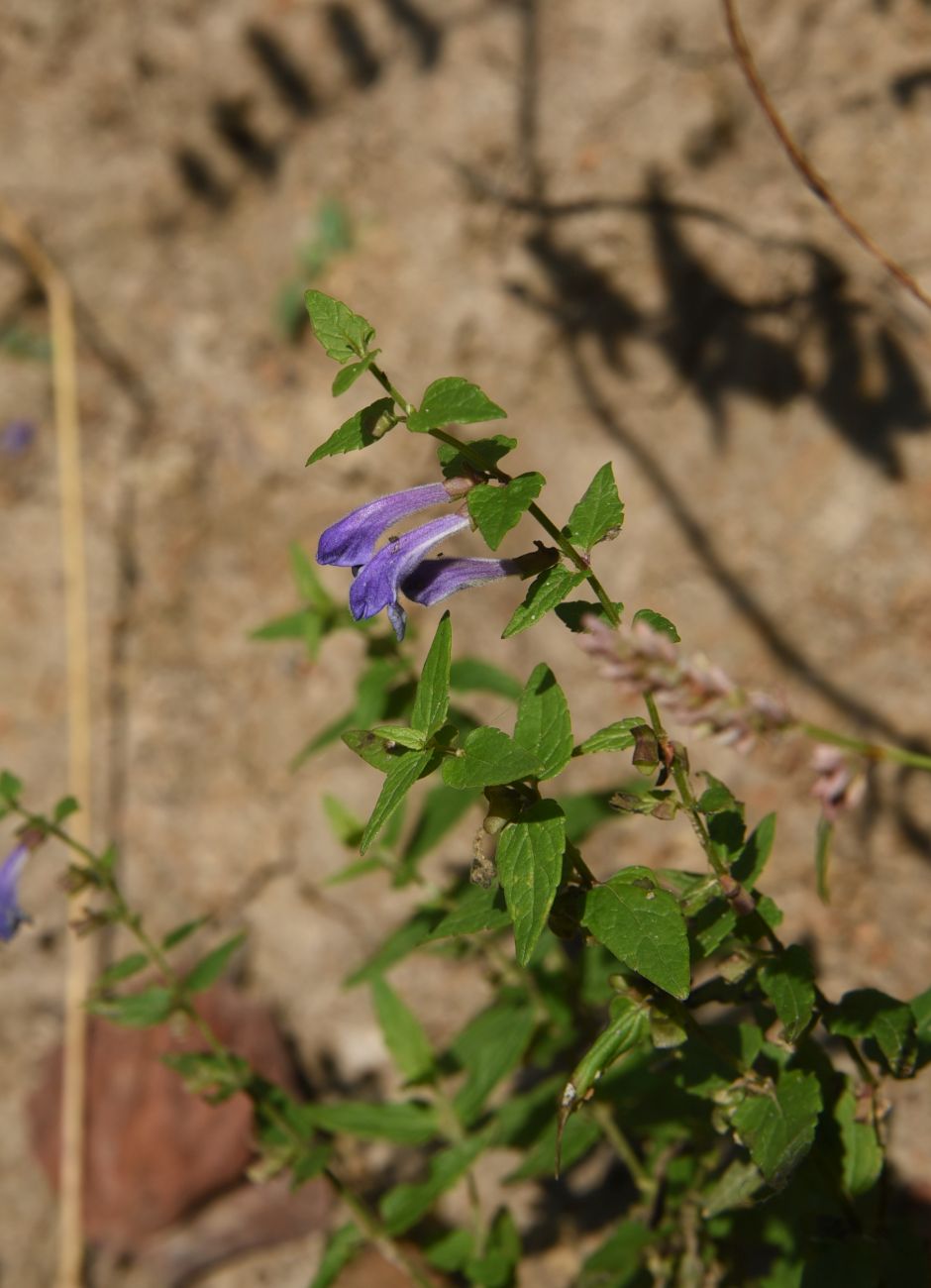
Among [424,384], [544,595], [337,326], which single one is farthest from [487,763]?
[424,384]

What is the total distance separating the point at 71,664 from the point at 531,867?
3484mm

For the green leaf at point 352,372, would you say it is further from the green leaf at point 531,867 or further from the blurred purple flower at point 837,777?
the blurred purple flower at point 837,777

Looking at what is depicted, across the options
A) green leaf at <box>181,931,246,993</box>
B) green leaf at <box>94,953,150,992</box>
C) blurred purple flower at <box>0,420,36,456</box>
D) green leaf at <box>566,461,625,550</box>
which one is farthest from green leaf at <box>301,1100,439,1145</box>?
blurred purple flower at <box>0,420,36,456</box>

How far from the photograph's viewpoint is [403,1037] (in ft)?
9.55

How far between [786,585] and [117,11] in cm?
408

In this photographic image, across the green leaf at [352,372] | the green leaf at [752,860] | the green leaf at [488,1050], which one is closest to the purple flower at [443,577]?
the green leaf at [352,372]

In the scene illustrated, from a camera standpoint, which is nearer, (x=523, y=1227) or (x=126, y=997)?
(x=126, y=997)

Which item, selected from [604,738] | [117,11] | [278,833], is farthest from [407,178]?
[604,738]

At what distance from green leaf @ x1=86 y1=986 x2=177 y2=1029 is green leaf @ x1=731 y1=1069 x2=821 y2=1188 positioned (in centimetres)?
138

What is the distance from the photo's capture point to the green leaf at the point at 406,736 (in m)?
1.90

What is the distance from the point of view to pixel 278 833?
4.41m

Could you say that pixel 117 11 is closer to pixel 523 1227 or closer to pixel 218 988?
pixel 218 988

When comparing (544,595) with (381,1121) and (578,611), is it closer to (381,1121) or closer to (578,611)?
(578,611)

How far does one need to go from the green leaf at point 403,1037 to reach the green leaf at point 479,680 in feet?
2.61
